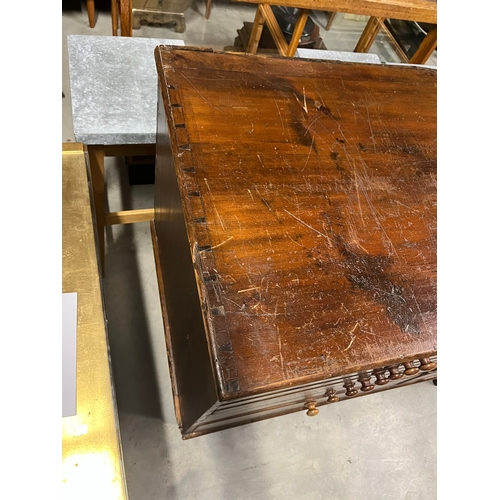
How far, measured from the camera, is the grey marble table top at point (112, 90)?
3.84 ft

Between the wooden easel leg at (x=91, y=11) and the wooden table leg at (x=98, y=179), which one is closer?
the wooden table leg at (x=98, y=179)

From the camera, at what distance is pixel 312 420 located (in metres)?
1.55

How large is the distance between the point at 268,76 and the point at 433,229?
0.52m

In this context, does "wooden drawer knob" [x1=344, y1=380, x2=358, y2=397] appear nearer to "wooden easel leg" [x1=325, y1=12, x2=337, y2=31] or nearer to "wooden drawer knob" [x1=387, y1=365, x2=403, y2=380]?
"wooden drawer knob" [x1=387, y1=365, x2=403, y2=380]

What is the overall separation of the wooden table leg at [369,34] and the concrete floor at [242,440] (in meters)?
1.32

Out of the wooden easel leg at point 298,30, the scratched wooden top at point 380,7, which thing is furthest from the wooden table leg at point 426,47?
the wooden easel leg at point 298,30

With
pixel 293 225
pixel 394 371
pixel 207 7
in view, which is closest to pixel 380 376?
pixel 394 371

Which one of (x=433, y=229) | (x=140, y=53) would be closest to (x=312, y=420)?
(x=433, y=229)

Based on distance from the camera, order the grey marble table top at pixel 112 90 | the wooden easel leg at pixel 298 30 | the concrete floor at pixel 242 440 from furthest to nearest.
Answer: the wooden easel leg at pixel 298 30
the concrete floor at pixel 242 440
the grey marble table top at pixel 112 90

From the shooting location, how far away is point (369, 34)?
1928 mm

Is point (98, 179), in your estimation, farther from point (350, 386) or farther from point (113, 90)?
point (350, 386)

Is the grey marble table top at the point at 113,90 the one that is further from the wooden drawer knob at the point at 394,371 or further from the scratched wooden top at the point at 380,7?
the wooden drawer knob at the point at 394,371

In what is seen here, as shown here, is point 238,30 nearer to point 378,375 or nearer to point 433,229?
point 433,229

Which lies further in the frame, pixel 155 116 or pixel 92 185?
pixel 92 185
